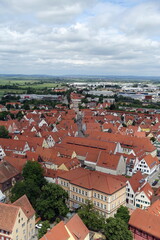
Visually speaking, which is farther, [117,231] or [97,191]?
[97,191]

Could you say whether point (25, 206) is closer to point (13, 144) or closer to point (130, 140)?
point (13, 144)

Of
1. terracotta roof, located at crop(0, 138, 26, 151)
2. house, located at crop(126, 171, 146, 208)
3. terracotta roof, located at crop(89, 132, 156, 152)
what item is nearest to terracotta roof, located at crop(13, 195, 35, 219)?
house, located at crop(126, 171, 146, 208)

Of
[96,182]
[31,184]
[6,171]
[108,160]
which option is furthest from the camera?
[108,160]

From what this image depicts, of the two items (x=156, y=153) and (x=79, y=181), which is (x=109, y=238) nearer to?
(x=79, y=181)

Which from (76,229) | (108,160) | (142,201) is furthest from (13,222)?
(108,160)

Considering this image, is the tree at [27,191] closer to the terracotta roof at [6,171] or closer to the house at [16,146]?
the terracotta roof at [6,171]

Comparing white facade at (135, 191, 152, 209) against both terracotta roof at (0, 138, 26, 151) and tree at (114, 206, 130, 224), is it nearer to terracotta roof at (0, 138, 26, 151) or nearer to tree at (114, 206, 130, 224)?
tree at (114, 206, 130, 224)

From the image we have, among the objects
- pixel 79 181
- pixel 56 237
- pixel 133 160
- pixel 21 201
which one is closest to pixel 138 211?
pixel 79 181
